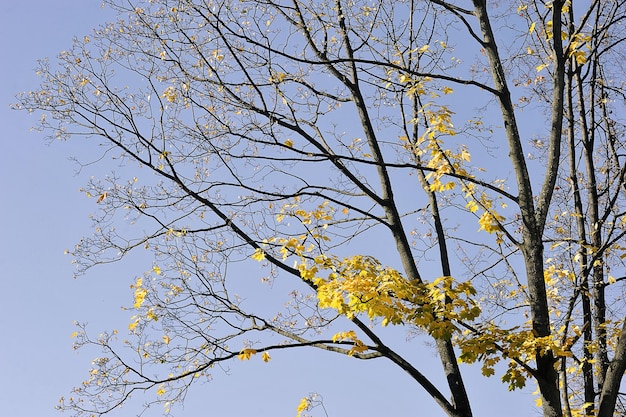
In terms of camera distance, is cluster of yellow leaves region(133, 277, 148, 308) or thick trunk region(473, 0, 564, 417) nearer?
thick trunk region(473, 0, 564, 417)

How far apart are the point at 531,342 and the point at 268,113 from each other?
3.87m

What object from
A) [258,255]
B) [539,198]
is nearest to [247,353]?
[258,255]

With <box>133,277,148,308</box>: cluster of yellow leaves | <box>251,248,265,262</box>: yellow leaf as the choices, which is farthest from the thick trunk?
<box>133,277,148,308</box>: cluster of yellow leaves

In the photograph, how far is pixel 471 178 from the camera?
22.8ft

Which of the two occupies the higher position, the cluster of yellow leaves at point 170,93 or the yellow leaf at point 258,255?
the cluster of yellow leaves at point 170,93

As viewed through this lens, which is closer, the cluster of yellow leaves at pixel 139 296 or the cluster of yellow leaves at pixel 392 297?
the cluster of yellow leaves at pixel 392 297

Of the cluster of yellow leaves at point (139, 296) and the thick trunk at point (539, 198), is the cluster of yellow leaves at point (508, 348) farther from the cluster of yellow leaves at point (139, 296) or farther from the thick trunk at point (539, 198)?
the cluster of yellow leaves at point (139, 296)

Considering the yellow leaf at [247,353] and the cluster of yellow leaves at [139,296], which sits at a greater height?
the cluster of yellow leaves at [139,296]

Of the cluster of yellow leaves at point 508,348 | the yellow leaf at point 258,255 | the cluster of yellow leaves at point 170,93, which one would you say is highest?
the cluster of yellow leaves at point 170,93

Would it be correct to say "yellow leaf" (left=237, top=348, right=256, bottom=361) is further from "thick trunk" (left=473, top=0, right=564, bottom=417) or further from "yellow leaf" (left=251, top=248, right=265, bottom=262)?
"thick trunk" (left=473, top=0, right=564, bottom=417)

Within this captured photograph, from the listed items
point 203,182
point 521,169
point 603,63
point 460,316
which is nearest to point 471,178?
point 521,169

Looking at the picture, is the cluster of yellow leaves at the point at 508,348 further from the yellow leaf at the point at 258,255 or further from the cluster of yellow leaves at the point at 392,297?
the yellow leaf at the point at 258,255

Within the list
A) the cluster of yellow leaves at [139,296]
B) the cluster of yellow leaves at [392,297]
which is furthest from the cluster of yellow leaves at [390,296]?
the cluster of yellow leaves at [139,296]

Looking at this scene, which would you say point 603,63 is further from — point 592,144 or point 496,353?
point 496,353
